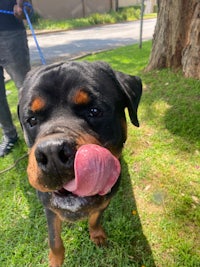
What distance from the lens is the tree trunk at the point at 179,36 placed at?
4305 millimetres

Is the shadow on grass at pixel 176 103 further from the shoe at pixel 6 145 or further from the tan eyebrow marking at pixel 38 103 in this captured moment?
the tan eyebrow marking at pixel 38 103

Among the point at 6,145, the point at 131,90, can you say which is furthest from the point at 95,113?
the point at 6,145

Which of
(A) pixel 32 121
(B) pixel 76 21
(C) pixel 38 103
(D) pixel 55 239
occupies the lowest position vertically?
(B) pixel 76 21

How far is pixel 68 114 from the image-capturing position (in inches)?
64.6

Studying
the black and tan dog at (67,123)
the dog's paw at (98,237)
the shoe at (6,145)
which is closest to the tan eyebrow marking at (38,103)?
the black and tan dog at (67,123)

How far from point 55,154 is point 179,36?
4.18 meters

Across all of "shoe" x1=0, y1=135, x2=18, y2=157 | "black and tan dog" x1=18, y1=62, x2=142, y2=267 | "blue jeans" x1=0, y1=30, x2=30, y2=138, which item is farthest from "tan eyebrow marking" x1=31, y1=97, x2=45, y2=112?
"shoe" x1=0, y1=135, x2=18, y2=157

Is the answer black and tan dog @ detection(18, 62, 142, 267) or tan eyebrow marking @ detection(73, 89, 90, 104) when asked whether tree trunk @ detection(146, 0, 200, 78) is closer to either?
black and tan dog @ detection(18, 62, 142, 267)

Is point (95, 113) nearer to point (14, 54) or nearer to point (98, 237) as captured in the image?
point (98, 237)

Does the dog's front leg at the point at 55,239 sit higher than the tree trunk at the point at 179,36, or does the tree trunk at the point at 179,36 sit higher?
the tree trunk at the point at 179,36

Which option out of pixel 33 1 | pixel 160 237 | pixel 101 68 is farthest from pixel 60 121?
pixel 33 1

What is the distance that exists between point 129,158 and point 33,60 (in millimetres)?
6762

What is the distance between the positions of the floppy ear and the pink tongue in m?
0.69

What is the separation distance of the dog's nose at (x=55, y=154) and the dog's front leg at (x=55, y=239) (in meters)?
0.78
